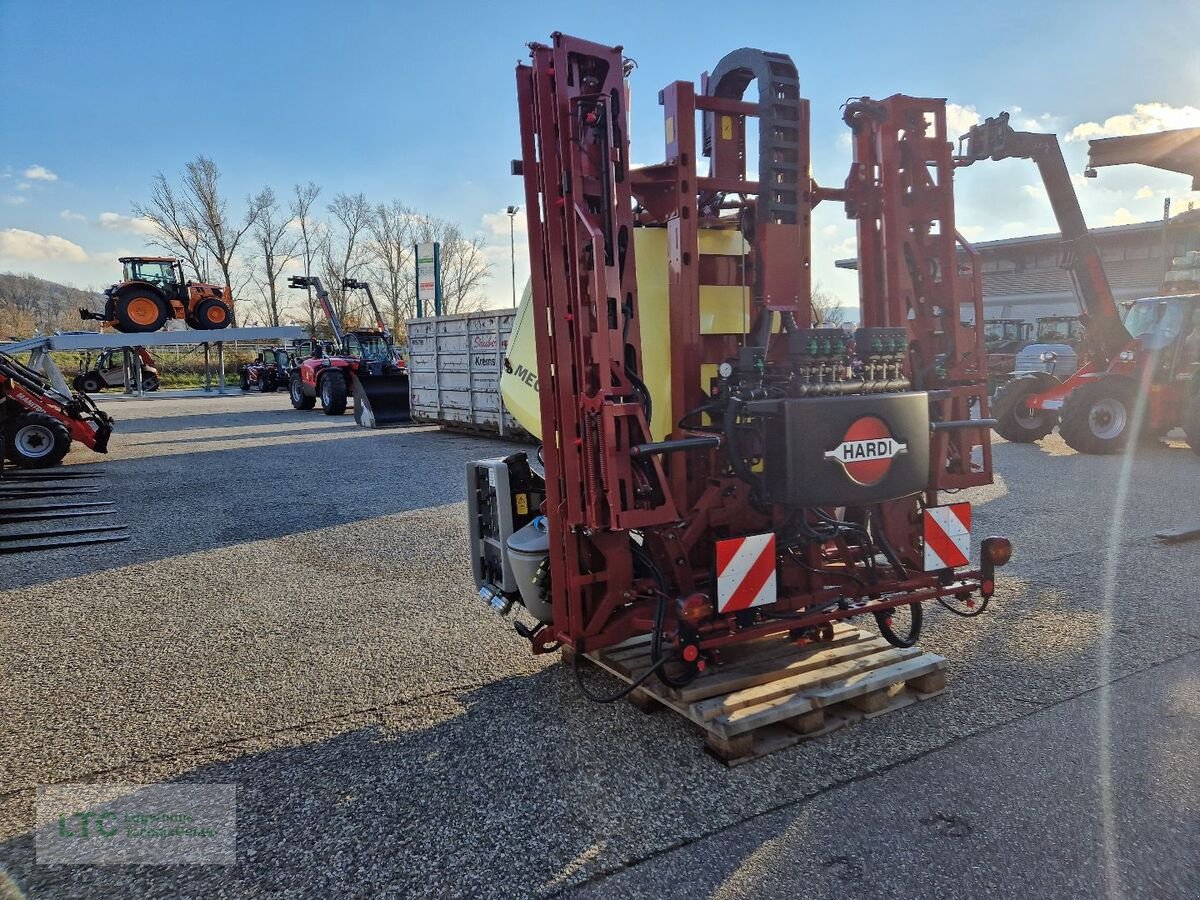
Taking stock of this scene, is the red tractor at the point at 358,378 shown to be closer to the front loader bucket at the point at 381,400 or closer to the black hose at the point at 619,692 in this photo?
the front loader bucket at the point at 381,400

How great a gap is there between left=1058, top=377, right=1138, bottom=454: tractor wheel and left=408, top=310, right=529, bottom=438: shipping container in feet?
26.4

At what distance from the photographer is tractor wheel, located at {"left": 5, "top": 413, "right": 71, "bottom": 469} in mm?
10547

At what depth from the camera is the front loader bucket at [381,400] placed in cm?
1683

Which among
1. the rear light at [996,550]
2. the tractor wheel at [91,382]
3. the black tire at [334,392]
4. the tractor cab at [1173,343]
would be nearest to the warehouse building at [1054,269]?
the tractor cab at [1173,343]

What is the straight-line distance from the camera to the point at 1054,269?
3039 centimetres

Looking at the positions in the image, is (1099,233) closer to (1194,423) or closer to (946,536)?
(1194,423)

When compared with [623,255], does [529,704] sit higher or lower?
lower

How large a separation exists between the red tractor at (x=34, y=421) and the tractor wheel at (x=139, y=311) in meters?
17.9

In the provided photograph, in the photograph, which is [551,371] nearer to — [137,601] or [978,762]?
[978,762]

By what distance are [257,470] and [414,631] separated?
7211 millimetres

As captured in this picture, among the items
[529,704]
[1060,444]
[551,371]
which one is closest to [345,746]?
[529,704]

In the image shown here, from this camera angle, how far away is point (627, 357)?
3.26 metres

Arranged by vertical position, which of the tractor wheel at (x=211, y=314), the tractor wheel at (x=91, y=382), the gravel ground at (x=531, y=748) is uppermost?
Answer: the tractor wheel at (x=211, y=314)

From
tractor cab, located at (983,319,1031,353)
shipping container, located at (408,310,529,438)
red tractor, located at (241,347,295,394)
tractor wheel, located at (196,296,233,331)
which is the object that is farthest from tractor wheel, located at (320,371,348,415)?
tractor cab, located at (983,319,1031,353)
